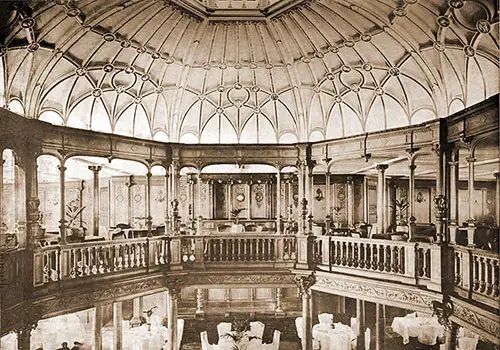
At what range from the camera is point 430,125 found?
10.5 metres

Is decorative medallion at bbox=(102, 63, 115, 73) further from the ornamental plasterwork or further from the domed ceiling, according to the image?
the ornamental plasterwork

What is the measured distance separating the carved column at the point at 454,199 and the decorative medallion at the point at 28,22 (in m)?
9.14

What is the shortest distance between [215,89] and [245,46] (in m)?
1.85

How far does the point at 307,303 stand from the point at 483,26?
8.12 metres

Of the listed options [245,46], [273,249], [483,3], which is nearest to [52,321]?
[273,249]

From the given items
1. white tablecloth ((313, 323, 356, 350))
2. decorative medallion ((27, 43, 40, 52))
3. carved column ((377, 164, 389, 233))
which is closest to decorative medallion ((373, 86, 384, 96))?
carved column ((377, 164, 389, 233))

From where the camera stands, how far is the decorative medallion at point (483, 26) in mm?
8484

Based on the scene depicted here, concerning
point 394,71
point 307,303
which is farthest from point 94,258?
point 394,71

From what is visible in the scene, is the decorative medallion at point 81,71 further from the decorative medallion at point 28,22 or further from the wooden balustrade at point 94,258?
the wooden balustrade at point 94,258

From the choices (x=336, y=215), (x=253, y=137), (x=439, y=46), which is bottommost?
(x=336, y=215)

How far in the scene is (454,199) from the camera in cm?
1004

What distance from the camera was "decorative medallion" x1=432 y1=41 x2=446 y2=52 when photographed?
1004 centimetres

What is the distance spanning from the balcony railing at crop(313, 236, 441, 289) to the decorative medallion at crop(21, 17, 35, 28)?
27.8 ft

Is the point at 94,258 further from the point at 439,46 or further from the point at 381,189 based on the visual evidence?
the point at 439,46
